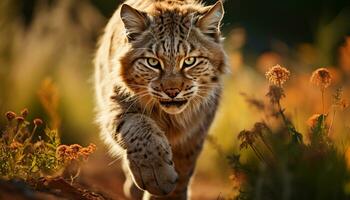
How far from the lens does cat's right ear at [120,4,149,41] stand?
16.3ft

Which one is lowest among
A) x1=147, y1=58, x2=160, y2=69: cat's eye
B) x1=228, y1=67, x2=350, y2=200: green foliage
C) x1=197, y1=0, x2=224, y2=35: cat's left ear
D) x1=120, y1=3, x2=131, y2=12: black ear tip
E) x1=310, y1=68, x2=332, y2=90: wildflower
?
x1=228, y1=67, x2=350, y2=200: green foliage

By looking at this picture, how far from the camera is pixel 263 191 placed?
374cm

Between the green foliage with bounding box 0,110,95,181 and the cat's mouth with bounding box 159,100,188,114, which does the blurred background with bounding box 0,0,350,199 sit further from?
the green foliage with bounding box 0,110,95,181

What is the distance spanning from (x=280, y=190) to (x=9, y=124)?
165 cm

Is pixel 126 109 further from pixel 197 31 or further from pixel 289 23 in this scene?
pixel 289 23

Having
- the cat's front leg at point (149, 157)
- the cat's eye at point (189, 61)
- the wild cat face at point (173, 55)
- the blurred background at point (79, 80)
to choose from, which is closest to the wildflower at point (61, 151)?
the cat's front leg at point (149, 157)

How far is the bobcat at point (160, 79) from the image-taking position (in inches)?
→ 186

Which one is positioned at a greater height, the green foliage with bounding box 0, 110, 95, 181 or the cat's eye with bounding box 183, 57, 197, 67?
the cat's eye with bounding box 183, 57, 197, 67

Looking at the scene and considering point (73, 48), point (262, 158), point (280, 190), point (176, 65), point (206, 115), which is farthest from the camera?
point (73, 48)

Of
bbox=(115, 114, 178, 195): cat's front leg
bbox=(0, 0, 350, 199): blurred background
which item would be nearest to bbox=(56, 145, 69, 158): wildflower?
bbox=(115, 114, 178, 195): cat's front leg

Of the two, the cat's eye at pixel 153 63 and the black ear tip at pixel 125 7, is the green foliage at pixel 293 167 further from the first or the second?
the black ear tip at pixel 125 7

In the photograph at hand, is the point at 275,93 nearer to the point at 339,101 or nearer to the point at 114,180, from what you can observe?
the point at 339,101

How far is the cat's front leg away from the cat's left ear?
2.64ft

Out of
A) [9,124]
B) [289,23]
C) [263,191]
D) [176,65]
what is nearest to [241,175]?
[263,191]
